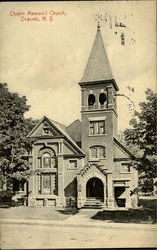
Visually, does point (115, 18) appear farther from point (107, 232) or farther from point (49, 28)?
point (107, 232)

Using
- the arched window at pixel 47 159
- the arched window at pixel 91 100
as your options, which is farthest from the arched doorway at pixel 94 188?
the arched window at pixel 91 100

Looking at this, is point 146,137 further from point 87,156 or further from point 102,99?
point 102,99

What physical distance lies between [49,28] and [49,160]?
14.2 metres

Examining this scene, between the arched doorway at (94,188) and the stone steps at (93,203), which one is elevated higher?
the arched doorway at (94,188)

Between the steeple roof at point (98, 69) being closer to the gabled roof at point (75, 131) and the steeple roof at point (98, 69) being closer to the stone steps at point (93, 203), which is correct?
the gabled roof at point (75, 131)

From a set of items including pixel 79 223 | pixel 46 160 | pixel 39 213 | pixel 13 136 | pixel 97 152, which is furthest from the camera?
pixel 97 152

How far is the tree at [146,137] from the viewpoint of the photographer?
19500 millimetres

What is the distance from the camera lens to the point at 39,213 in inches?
951

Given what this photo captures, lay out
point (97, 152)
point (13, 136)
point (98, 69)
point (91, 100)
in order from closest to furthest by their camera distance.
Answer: point (13, 136) < point (98, 69) < point (97, 152) < point (91, 100)

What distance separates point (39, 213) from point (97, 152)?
786 cm

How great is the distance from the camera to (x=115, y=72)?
19.9 meters

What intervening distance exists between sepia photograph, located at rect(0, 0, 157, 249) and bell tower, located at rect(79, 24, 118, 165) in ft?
0.27

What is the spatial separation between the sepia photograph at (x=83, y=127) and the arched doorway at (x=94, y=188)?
0.08 metres

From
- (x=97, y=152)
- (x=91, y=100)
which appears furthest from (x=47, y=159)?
(x=91, y=100)
